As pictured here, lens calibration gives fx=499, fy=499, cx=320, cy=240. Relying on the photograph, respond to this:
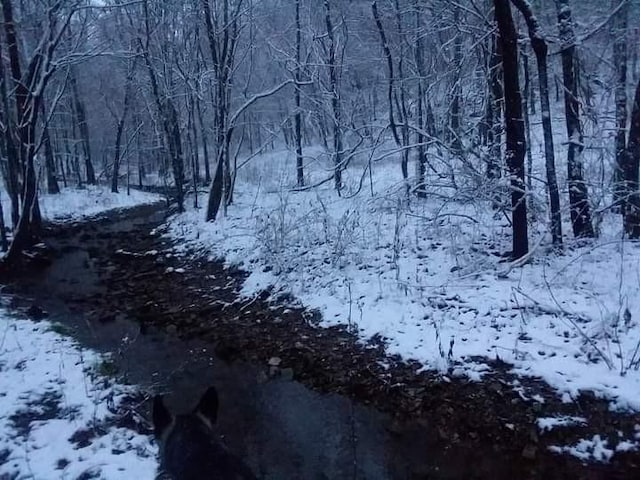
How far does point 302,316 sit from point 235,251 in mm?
4832

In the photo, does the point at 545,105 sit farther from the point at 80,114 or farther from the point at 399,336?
the point at 80,114

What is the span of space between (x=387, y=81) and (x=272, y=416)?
48.9ft

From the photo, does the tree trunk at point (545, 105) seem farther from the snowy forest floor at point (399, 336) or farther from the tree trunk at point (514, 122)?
the snowy forest floor at point (399, 336)

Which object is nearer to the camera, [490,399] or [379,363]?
[490,399]

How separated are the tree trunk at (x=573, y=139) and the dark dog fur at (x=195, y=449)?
8.19 m

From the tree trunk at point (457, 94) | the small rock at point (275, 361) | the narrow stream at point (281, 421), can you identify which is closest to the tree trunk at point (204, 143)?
the tree trunk at point (457, 94)

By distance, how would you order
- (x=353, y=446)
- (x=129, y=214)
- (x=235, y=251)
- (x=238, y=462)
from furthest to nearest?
1. (x=129, y=214)
2. (x=235, y=251)
3. (x=353, y=446)
4. (x=238, y=462)

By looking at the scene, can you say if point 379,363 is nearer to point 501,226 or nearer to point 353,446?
point 353,446

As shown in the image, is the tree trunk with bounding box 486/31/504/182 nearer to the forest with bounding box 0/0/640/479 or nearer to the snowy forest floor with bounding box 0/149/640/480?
the forest with bounding box 0/0/640/479

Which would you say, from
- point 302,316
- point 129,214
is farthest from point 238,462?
point 129,214

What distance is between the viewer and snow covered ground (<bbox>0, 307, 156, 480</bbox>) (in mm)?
5398

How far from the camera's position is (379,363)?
25.8 ft

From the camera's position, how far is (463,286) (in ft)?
30.9

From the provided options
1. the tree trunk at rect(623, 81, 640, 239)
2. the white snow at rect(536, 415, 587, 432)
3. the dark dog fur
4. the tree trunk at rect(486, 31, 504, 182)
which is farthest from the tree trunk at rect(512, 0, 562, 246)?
the dark dog fur
